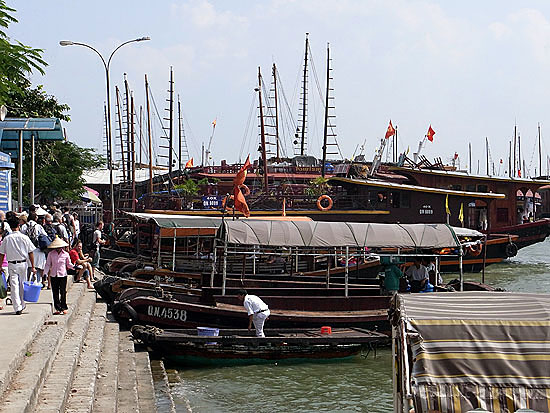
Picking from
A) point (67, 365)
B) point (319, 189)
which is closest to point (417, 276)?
point (67, 365)

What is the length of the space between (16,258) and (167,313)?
536 cm

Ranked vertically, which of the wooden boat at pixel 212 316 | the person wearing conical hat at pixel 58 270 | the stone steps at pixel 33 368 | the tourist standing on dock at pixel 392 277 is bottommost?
the wooden boat at pixel 212 316

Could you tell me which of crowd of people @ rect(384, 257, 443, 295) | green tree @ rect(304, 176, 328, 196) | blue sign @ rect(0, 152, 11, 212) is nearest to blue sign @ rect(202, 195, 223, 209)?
green tree @ rect(304, 176, 328, 196)

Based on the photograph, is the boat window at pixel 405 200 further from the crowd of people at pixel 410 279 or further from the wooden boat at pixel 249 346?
the wooden boat at pixel 249 346

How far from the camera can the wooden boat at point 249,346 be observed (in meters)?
13.8

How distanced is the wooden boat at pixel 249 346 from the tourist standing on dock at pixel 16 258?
12.5ft

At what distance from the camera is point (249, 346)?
46.0ft

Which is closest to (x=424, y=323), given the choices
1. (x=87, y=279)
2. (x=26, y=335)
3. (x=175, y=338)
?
(x=26, y=335)

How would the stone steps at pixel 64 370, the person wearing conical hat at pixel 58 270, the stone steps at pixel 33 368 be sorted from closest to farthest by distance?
1. the stone steps at pixel 33 368
2. the stone steps at pixel 64 370
3. the person wearing conical hat at pixel 58 270

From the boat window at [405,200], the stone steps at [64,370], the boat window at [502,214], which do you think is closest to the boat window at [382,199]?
the boat window at [405,200]

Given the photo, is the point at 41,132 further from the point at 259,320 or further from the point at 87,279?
the point at 259,320

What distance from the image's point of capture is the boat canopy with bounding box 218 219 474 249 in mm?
15883

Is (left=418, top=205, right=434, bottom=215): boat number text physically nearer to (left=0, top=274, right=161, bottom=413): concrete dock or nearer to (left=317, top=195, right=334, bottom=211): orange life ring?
(left=317, top=195, right=334, bottom=211): orange life ring

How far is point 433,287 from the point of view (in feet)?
57.2
